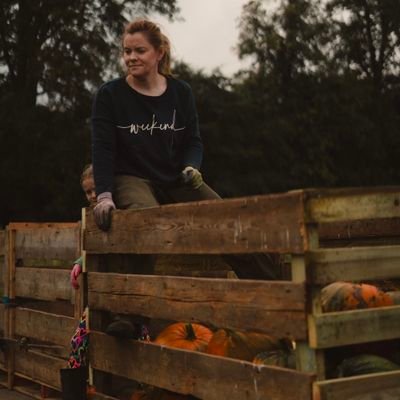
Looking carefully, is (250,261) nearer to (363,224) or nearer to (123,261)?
(123,261)

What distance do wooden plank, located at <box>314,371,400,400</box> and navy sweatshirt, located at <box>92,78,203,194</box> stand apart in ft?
6.49

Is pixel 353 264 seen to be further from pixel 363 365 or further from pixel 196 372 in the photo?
pixel 196 372

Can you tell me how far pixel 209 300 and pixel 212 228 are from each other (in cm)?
32

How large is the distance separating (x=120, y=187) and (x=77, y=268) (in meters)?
0.67

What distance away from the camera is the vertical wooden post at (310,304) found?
9.37ft

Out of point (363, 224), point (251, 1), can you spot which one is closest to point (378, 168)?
point (251, 1)

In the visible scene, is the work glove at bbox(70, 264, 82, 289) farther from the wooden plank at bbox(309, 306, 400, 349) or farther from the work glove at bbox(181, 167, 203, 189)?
the wooden plank at bbox(309, 306, 400, 349)

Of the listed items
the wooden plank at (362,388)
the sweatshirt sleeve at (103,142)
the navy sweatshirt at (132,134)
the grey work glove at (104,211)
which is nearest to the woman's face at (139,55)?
the navy sweatshirt at (132,134)

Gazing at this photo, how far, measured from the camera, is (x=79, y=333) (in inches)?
183

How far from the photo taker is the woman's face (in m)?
4.55

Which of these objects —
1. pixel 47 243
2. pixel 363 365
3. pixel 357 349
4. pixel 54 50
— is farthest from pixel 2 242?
pixel 54 50

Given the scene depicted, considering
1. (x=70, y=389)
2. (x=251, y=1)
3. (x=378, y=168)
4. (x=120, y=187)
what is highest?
(x=251, y=1)

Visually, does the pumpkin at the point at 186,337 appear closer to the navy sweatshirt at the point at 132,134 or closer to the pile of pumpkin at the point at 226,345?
the pile of pumpkin at the point at 226,345

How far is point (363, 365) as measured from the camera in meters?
3.17
